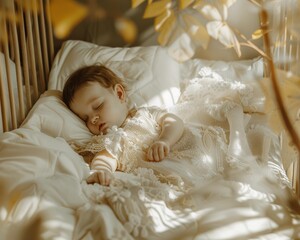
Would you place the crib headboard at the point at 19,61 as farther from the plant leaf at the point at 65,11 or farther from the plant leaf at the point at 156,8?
the plant leaf at the point at 65,11

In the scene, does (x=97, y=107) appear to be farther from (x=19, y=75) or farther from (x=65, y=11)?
(x=65, y=11)

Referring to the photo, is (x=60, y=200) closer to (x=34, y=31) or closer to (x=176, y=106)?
(x=176, y=106)

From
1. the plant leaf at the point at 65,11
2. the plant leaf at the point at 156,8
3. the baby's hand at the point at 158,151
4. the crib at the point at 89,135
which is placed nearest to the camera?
the plant leaf at the point at 65,11

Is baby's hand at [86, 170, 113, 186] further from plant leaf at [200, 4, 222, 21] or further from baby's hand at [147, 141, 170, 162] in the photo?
plant leaf at [200, 4, 222, 21]

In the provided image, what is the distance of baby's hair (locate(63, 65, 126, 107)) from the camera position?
1325 mm

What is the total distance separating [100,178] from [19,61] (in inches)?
19.5

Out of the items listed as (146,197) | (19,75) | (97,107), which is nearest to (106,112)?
(97,107)

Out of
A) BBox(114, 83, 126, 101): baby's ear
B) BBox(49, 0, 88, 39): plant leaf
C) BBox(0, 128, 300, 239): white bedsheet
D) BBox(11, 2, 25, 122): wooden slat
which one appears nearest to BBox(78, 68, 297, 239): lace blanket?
BBox(0, 128, 300, 239): white bedsheet

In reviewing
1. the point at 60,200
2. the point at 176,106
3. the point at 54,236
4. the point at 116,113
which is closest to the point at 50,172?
the point at 60,200

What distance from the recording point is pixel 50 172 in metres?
1.01

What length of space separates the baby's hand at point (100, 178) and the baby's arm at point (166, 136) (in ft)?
0.49

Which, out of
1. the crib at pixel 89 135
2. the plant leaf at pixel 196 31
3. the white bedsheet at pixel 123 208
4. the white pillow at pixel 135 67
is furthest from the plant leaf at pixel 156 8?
the white pillow at pixel 135 67

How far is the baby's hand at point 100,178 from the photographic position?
3.37ft

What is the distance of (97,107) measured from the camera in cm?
130
